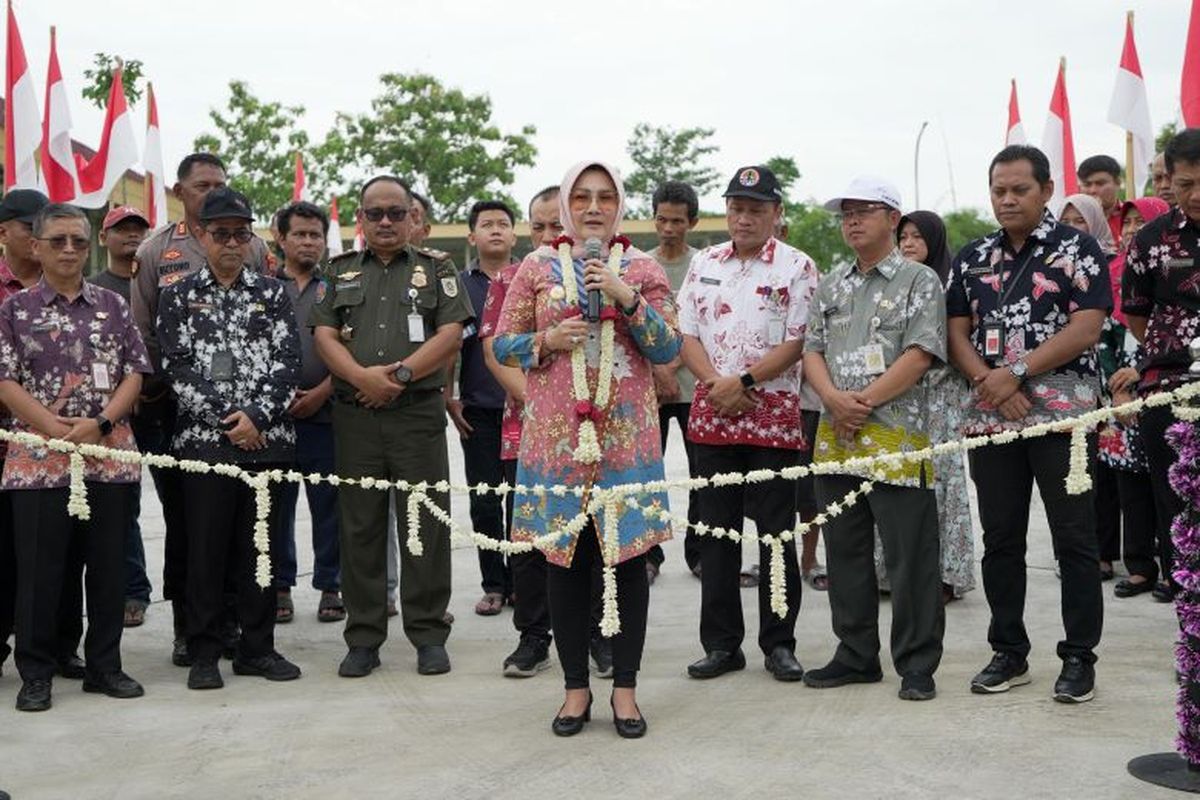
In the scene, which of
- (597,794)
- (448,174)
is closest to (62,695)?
(597,794)

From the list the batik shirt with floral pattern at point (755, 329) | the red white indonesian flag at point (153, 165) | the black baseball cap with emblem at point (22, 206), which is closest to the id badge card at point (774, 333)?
the batik shirt with floral pattern at point (755, 329)

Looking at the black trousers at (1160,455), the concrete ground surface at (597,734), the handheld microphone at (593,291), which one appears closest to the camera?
the concrete ground surface at (597,734)

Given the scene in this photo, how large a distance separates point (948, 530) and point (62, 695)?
13.8 feet

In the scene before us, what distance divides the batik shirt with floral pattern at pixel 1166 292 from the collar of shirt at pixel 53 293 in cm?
419

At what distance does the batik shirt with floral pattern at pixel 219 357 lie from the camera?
548cm

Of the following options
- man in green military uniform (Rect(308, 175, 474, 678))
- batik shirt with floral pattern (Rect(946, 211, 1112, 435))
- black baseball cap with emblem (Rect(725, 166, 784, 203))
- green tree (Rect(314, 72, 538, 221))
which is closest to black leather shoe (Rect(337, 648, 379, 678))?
man in green military uniform (Rect(308, 175, 474, 678))

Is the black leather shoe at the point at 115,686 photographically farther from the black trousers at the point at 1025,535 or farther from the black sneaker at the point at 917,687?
the black trousers at the point at 1025,535

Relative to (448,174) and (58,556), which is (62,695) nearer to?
(58,556)

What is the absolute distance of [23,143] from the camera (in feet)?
30.5

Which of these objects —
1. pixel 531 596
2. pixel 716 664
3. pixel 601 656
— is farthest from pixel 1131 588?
pixel 531 596

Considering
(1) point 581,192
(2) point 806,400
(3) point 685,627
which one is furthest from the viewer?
(2) point 806,400

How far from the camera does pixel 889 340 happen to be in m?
5.00

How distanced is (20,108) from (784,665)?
7.23m

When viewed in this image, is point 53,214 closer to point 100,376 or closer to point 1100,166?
point 100,376
